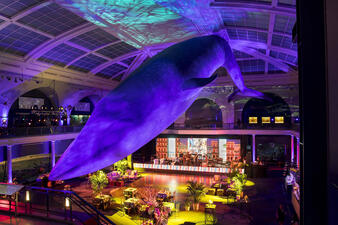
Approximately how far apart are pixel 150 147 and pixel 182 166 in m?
Result: 5.29

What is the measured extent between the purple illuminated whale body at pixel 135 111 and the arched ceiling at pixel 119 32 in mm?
5609

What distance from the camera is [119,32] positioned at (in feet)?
38.4

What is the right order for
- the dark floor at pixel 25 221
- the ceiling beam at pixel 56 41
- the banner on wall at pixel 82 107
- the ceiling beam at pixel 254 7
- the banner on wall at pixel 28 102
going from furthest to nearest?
the banner on wall at pixel 82 107, the banner on wall at pixel 28 102, the ceiling beam at pixel 56 41, the ceiling beam at pixel 254 7, the dark floor at pixel 25 221

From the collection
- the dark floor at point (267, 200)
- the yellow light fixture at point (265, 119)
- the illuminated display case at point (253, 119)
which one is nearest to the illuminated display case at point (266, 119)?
the yellow light fixture at point (265, 119)

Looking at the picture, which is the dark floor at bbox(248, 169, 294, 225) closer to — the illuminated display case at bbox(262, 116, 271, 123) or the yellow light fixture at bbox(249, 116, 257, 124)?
the illuminated display case at bbox(262, 116, 271, 123)

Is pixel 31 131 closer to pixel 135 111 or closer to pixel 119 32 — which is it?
pixel 119 32

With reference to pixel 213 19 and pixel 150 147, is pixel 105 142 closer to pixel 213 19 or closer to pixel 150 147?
pixel 213 19

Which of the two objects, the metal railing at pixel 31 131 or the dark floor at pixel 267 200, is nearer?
the dark floor at pixel 267 200

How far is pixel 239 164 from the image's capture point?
2033 centimetres

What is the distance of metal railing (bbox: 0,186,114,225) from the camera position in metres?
7.99

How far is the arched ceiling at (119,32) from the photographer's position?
30.8 feet

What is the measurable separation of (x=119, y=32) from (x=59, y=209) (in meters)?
8.54

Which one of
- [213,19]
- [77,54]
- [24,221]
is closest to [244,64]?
[213,19]

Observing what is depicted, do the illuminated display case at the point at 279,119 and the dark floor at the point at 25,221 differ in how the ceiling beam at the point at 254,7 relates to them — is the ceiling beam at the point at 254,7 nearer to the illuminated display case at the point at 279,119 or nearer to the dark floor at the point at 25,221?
the dark floor at the point at 25,221
